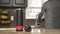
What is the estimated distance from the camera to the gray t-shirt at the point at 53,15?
63.0 inches

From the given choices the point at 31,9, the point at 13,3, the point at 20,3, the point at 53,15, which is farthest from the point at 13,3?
the point at 53,15

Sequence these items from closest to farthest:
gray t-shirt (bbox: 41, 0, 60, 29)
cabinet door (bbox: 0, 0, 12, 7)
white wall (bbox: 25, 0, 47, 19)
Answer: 1. gray t-shirt (bbox: 41, 0, 60, 29)
2. cabinet door (bbox: 0, 0, 12, 7)
3. white wall (bbox: 25, 0, 47, 19)

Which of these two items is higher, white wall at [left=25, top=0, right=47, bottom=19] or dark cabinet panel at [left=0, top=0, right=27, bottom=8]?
dark cabinet panel at [left=0, top=0, right=27, bottom=8]

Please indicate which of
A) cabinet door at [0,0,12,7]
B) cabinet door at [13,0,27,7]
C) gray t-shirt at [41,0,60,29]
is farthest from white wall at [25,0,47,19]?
gray t-shirt at [41,0,60,29]

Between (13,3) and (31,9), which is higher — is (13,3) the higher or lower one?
the higher one

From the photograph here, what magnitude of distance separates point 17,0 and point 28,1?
39 cm

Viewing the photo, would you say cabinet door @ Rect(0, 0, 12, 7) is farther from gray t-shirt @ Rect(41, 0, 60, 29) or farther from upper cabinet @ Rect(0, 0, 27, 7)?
gray t-shirt @ Rect(41, 0, 60, 29)

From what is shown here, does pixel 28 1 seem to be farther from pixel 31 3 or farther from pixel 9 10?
pixel 9 10

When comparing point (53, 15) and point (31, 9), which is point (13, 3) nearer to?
point (31, 9)

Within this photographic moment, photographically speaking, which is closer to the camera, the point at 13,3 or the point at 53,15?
the point at 53,15

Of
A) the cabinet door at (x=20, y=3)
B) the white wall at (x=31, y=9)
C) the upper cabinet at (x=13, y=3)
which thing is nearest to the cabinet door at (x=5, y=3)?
the upper cabinet at (x=13, y=3)

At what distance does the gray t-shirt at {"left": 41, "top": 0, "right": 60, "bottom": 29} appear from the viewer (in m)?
1.60

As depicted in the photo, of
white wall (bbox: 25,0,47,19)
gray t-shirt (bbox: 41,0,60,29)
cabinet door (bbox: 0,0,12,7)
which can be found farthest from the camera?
white wall (bbox: 25,0,47,19)

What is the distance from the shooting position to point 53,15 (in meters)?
1.64
